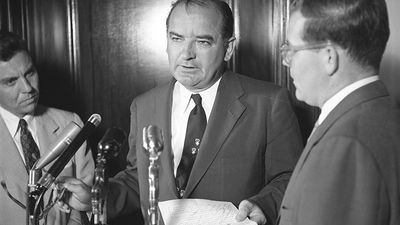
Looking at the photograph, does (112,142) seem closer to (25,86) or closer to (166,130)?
(166,130)

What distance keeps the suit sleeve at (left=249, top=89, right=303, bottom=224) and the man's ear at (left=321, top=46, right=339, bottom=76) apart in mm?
775

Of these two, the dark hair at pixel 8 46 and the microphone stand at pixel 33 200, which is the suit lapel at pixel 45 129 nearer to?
the dark hair at pixel 8 46

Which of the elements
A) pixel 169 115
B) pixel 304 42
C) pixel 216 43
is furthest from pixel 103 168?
pixel 216 43

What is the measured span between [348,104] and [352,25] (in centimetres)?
18

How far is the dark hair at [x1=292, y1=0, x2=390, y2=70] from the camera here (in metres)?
1.22

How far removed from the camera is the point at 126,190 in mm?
2049

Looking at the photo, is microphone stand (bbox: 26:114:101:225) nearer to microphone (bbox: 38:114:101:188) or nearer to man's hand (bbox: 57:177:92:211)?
microphone (bbox: 38:114:101:188)

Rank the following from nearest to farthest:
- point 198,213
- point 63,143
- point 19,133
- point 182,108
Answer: point 63,143 < point 198,213 < point 182,108 < point 19,133

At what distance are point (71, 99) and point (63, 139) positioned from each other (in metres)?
1.34

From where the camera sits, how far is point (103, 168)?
135cm

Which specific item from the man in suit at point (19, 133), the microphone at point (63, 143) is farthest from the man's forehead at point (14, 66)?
the microphone at point (63, 143)

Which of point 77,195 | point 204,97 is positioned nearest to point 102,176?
point 77,195

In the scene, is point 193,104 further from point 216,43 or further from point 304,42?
point 304,42

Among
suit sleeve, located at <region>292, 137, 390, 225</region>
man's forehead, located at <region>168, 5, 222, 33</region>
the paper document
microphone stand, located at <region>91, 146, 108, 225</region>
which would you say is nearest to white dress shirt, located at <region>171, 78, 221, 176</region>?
man's forehead, located at <region>168, 5, 222, 33</region>
